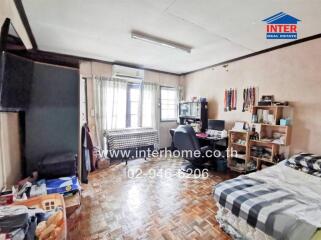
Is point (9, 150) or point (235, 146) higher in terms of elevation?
point (9, 150)

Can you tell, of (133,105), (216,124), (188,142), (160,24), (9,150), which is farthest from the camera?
(133,105)

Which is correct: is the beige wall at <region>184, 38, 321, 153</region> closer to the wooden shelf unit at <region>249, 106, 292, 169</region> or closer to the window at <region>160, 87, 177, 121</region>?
the wooden shelf unit at <region>249, 106, 292, 169</region>

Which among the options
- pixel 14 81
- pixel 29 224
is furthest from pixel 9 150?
pixel 29 224

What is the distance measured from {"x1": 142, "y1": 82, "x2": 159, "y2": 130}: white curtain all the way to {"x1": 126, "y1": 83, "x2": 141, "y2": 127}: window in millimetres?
170

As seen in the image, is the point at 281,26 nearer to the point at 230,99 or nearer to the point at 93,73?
the point at 230,99

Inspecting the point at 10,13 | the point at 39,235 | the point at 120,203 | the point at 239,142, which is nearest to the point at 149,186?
the point at 120,203

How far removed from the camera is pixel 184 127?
2.97 metres

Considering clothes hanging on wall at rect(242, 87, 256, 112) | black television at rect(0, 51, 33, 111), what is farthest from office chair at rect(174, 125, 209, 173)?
black television at rect(0, 51, 33, 111)

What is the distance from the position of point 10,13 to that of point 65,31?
2.62ft

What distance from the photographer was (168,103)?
5070 mm

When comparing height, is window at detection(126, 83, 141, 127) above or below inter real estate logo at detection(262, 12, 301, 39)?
below

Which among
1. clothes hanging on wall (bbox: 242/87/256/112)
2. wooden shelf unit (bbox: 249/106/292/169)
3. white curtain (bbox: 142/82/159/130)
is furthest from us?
white curtain (bbox: 142/82/159/130)

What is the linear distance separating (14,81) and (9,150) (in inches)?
31.6

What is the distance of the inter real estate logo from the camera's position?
197 centimetres
